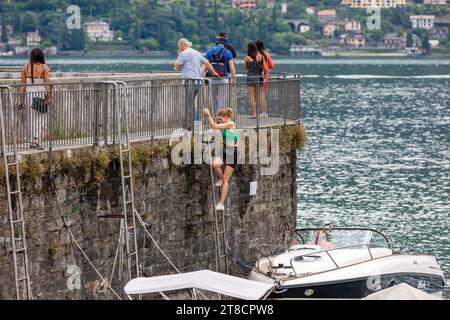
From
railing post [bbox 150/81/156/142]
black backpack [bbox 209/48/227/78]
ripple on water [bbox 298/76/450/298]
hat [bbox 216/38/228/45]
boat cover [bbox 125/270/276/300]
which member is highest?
hat [bbox 216/38/228/45]

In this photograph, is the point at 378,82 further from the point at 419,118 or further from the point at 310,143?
the point at 310,143

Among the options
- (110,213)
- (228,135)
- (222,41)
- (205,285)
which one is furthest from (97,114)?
(222,41)

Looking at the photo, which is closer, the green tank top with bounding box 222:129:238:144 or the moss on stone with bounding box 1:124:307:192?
the moss on stone with bounding box 1:124:307:192

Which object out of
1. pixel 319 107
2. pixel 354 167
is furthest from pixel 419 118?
pixel 354 167

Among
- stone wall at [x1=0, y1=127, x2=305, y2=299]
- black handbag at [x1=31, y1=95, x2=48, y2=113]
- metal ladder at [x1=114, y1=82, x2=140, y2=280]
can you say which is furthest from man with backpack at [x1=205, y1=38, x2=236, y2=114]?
black handbag at [x1=31, y1=95, x2=48, y2=113]

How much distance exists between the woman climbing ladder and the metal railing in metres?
0.69

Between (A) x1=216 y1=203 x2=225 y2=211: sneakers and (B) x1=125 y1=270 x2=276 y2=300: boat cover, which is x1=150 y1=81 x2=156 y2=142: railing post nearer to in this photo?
(A) x1=216 y1=203 x2=225 y2=211: sneakers

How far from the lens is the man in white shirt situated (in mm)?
25500

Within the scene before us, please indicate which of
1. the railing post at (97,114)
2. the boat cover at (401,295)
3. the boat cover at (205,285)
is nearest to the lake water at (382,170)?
the railing post at (97,114)

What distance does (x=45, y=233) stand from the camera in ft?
70.2

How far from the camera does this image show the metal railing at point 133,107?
22188mm

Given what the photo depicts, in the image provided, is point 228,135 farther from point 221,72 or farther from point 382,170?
point 382,170

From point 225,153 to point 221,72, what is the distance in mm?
3126
